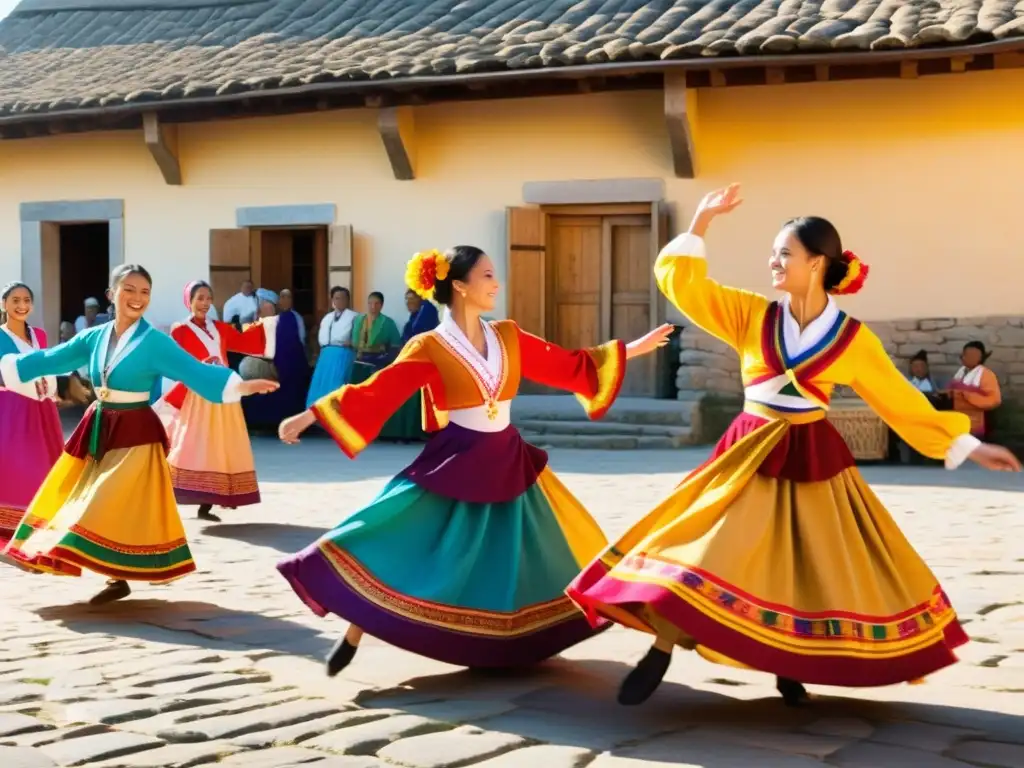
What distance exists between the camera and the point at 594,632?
4.38 m

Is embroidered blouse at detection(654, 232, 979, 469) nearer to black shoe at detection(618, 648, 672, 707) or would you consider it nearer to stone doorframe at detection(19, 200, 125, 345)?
black shoe at detection(618, 648, 672, 707)

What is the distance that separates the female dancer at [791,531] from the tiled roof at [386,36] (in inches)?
310

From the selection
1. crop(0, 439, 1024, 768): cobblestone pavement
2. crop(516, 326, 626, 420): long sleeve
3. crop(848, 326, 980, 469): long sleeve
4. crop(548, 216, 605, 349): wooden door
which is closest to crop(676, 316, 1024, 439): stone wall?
crop(548, 216, 605, 349): wooden door

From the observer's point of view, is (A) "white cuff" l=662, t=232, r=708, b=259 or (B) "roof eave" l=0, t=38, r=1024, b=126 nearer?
(A) "white cuff" l=662, t=232, r=708, b=259

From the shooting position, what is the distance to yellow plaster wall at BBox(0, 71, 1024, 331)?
12.5m

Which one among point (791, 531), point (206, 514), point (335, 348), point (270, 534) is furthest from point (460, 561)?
point (335, 348)

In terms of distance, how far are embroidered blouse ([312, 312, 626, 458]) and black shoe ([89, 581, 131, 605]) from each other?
1.80m

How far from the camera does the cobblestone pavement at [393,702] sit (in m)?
3.56

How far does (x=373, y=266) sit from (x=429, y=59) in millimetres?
2246

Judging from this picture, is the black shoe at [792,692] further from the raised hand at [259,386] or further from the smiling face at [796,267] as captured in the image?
the raised hand at [259,386]

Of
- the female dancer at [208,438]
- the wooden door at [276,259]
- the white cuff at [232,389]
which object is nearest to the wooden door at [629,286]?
the wooden door at [276,259]

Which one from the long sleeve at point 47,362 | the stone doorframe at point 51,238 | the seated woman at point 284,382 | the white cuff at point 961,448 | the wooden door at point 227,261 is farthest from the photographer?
the stone doorframe at point 51,238

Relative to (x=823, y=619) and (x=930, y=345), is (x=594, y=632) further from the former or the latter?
(x=930, y=345)

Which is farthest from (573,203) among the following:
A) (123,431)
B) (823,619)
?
(823,619)
